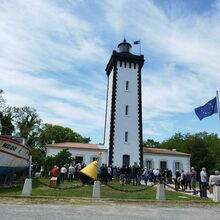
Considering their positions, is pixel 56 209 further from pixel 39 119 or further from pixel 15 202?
pixel 39 119

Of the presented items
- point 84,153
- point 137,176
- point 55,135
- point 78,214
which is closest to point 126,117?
point 84,153

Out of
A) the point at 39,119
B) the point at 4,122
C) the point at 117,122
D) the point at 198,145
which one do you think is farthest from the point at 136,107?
the point at 39,119

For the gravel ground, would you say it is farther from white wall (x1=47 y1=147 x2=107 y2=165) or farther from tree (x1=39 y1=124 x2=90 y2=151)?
tree (x1=39 y1=124 x2=90 y2=151)

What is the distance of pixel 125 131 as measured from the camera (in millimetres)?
31797

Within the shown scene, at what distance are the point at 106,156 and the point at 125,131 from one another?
3.56 m

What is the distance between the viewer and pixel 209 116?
18.0 meters

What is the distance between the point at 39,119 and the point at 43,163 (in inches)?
1185

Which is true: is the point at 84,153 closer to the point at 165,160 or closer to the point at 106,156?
the point at 106,156

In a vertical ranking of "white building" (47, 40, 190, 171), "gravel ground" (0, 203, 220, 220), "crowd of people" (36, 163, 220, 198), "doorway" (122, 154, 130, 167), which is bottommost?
"gravel ground" (0, 203, 220, 220)

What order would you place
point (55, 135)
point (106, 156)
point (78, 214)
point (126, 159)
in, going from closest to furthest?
point (78, 214) → point (126, 159) → point (106, 156) → point (55, 135)

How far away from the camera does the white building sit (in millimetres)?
31203

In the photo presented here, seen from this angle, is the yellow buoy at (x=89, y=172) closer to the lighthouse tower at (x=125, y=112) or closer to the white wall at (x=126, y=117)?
the lighthouse tower at (x=125, y=112)

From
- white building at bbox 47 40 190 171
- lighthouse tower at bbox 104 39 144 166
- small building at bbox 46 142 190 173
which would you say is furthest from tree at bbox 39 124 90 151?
lighthouse tower at bbox 104 39 144 166

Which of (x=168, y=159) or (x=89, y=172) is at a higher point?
(x=168, y=159)
